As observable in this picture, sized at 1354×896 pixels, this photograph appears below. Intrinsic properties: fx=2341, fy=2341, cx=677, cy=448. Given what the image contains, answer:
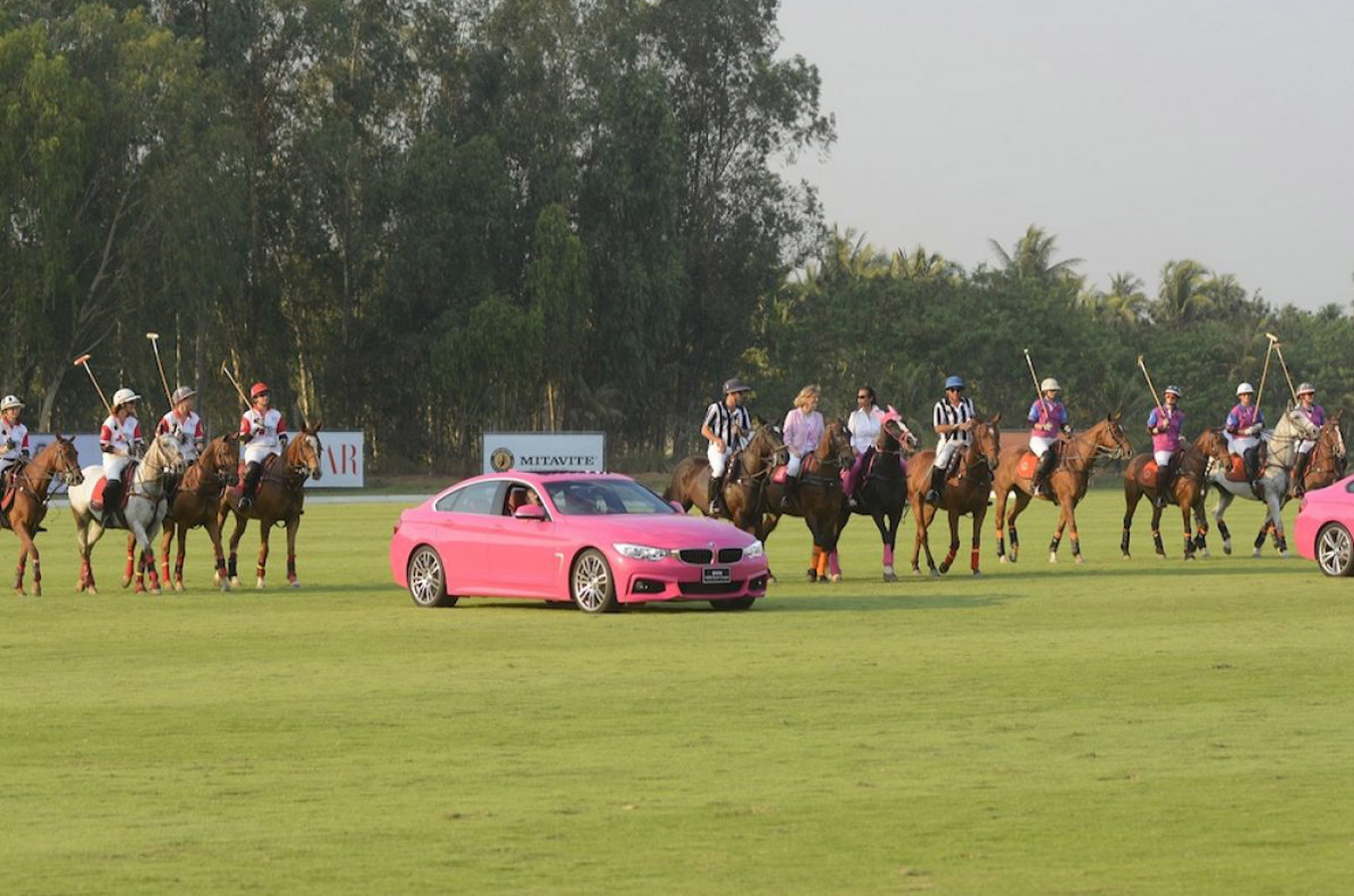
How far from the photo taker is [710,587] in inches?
921

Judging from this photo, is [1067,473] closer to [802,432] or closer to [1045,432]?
[1045,432]

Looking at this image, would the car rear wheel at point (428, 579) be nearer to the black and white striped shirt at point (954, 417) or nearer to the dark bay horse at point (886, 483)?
the dark bay horse at point (886, 483)

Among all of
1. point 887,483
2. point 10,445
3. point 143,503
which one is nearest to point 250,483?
point 143,503

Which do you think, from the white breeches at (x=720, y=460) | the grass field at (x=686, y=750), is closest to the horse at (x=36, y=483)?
the grass field at (x=686, y=750)

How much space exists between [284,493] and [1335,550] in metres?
12.8

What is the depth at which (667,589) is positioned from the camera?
23.1 metres

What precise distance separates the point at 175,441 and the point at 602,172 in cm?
5825

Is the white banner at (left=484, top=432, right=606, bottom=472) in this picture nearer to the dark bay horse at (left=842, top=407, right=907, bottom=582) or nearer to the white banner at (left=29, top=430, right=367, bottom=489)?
the white banner at (left=29, top=430, right=367, bottom=489)

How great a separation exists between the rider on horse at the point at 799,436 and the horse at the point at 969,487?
7.12 feet

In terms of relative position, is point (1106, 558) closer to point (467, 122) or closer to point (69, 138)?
point (69, 138)

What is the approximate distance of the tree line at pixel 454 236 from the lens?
72.5 meters

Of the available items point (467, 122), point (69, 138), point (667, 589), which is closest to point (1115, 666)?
point (667, 589)

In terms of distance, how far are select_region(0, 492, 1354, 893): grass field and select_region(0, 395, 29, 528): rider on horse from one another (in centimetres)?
489

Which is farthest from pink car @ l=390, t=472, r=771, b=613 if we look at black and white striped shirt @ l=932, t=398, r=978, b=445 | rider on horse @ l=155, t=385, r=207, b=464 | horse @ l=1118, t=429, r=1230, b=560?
horse @ l=1118, t=429, r=1230, b=560
